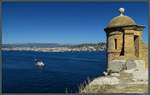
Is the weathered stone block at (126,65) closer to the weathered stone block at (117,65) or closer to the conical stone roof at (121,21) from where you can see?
the weathered stone block at (117,65)

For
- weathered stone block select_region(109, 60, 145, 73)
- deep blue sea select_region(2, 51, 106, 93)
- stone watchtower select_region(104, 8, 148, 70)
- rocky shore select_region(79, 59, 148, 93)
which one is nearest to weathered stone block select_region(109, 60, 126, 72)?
weathered stone block select_region(109, 60, 145, 73)

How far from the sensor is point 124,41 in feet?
36.1

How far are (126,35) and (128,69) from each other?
6.38 ft

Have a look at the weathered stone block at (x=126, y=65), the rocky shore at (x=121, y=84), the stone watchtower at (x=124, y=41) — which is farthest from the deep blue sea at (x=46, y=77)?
the rocky shore at (x=121, y=84)

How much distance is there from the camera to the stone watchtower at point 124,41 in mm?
10836

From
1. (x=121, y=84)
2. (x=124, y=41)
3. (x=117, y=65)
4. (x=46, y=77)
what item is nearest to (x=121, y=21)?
(x=124, y=41)

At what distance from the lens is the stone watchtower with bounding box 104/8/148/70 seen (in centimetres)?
1084

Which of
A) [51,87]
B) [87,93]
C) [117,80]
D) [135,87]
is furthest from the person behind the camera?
[51,87]

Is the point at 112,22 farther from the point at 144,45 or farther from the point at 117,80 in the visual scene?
the point at 117,80

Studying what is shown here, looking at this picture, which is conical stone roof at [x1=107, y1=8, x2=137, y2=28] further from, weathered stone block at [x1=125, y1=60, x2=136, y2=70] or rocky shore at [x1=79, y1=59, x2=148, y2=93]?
rocky shore at [x1=79, y1=59, x2=148, y2=93]

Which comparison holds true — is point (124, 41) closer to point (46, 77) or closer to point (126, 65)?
point (126, 65)

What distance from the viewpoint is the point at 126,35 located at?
10.8m

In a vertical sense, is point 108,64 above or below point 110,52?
below

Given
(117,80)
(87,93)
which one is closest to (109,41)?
(117,80)
